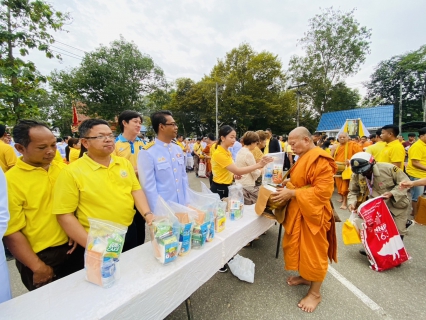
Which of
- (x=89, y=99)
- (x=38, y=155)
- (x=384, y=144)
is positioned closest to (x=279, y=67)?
(x=89, y=99)

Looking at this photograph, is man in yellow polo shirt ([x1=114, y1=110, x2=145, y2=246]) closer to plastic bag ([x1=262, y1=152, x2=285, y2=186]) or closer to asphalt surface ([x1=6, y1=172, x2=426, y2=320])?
asphalt surface ([x1=6, y1=172, x2=426, y2=320])

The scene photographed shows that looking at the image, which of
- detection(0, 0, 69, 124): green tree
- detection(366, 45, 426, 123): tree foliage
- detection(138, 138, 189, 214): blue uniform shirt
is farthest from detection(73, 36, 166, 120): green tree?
detection(366, 45, 426, 123): tree foliage

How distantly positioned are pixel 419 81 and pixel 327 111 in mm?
22278

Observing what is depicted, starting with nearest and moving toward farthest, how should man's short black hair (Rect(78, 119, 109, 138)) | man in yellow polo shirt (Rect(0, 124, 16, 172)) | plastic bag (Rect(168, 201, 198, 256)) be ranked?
plastic bag (Rect(168, 201, 198, 256)), man's short black hair (Rect(78, 119, 109, 138)), man in yellow polo shirt (Rect(0, 124, 16, 172))

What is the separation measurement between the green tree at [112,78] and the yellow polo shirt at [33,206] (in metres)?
21.1

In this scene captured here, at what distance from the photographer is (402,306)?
1.98 metres

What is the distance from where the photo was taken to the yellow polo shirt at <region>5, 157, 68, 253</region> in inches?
49.6

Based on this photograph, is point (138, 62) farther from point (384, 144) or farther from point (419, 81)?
point (419, 81)

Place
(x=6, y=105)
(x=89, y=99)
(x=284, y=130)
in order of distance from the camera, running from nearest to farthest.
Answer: (x=6, y=105) < (x=89, y=99) < (x=284, y=130)

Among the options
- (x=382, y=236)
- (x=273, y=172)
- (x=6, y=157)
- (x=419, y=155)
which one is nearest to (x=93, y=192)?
(x=273, y=172)

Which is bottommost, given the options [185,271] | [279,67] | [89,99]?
[185,271]

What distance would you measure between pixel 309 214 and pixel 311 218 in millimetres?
49

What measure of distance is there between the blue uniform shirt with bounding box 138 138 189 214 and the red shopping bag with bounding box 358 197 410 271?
2.41 m

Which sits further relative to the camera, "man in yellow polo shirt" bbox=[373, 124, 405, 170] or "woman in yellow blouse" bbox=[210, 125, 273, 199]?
"man in yellow polo shirt" bbox=[373, 124, 405, 170]
